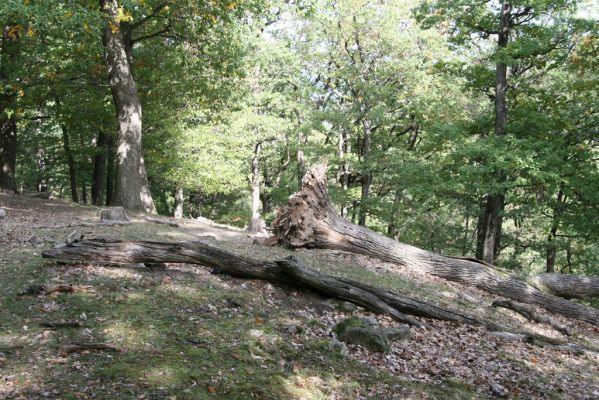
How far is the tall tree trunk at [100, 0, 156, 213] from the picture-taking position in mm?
13539

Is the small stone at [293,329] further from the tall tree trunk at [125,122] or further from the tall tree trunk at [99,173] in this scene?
the tall tree trunk at [99,173]

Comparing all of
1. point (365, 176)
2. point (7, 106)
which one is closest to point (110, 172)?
point (7, 106)

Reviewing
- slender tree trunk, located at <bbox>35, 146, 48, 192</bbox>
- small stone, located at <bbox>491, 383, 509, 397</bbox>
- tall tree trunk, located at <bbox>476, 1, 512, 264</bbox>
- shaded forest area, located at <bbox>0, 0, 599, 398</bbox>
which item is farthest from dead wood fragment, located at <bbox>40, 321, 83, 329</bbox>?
slender tree trunk, located at <bbox>35, 146, 48, 192</bbox>

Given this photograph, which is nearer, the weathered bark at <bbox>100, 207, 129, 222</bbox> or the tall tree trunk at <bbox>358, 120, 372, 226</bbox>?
the weathered bark at <bbox>100, 207, 129, 222</bbox>

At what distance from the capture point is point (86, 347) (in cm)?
414

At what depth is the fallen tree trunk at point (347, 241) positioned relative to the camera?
422 inches

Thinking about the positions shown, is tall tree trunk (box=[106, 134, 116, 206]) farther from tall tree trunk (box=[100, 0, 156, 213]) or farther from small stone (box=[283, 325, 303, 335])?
small stone (box=[283, 325, 303, 335])

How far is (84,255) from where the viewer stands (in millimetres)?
6188

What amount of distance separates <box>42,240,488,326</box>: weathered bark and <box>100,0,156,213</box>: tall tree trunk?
299 inches

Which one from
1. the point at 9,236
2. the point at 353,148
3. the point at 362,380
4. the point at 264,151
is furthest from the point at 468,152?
the point at 264,151

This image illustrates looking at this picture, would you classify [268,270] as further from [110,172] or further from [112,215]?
[110,172]

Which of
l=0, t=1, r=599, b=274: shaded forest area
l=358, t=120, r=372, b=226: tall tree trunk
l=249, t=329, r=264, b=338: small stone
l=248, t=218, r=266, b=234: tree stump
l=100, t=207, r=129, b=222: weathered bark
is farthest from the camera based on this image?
l=358, t=120, r=372, b=226: tall tree trunk

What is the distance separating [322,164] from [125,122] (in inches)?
243

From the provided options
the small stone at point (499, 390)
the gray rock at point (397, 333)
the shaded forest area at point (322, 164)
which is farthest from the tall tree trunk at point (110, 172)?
the small stone at point (499, 390)
